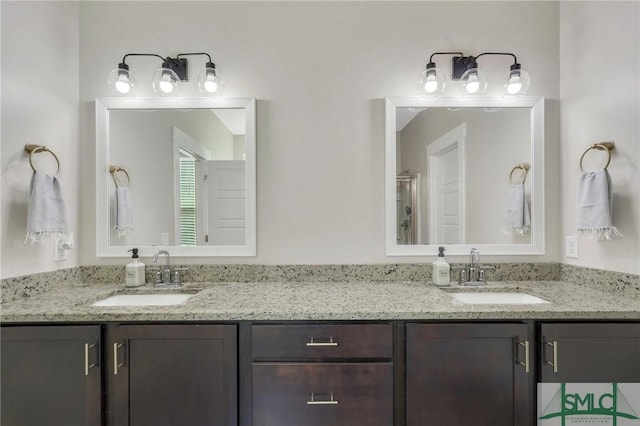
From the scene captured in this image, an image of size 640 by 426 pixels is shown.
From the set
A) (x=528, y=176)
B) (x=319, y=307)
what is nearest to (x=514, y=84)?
(x=528, y=176)

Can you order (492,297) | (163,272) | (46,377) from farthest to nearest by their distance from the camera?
(163,272), (492,297), (46,377)

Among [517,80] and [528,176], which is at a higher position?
[517,80]

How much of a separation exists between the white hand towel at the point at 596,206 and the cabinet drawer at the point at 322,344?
1134mm

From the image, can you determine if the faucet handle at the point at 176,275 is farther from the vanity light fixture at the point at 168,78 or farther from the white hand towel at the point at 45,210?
the vanity light fixture at the point at 168,78

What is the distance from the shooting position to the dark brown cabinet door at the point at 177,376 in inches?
47.4

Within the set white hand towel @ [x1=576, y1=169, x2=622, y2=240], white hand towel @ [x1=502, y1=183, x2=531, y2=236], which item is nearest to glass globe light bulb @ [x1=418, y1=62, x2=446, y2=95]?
white hand towel @ [x1=502, y1=183, x2=531, y2=236]

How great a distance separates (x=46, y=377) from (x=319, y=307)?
1102mm

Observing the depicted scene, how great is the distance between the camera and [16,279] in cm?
138

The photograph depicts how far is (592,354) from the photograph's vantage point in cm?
120

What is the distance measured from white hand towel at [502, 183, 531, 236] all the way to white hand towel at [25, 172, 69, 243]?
239cm

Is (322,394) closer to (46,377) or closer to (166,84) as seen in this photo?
(46,377)

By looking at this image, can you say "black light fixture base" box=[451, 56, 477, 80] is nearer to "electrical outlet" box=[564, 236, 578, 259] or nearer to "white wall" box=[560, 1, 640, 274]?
"white wall" box=[560, 1, 640, 274]

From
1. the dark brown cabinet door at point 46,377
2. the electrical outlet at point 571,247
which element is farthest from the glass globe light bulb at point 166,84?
the electrical outlet at point 571,247

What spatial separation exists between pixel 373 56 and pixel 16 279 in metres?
2.13
